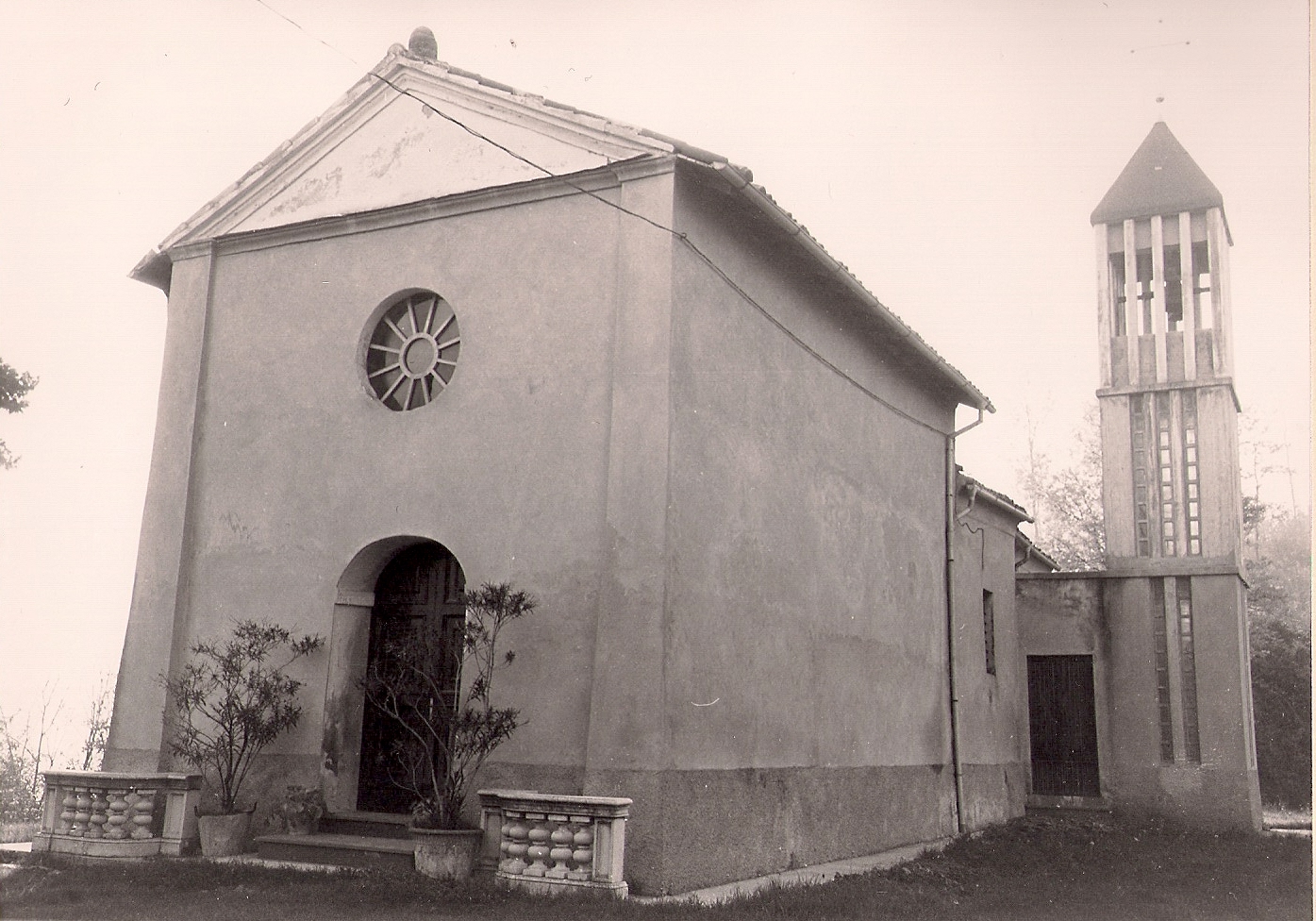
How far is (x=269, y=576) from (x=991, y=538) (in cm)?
1117

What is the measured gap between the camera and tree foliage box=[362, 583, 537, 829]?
8.49m

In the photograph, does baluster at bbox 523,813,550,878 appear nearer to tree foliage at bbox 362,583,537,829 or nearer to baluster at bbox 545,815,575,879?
baluster at bbox 545,815,575,879

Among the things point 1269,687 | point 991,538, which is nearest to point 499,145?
point 991,538

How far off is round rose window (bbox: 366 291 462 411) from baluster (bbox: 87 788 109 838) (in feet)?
13.1

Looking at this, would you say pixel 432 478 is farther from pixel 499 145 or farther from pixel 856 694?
pixel 856 694

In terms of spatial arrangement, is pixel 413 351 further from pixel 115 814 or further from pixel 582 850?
pixel 582 850

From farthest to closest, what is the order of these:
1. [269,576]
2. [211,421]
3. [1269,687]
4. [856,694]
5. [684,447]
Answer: [1269,687] → [856,694] → [211,421] → [269,576] → [684,447]

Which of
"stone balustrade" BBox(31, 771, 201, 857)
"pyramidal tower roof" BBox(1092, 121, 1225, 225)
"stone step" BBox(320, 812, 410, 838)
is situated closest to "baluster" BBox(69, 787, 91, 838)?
"stone balustrade" BBox(31, 771, 201, 857)

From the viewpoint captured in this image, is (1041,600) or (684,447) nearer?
(684,447)

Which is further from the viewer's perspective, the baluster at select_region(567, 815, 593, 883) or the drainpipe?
the drainpipe

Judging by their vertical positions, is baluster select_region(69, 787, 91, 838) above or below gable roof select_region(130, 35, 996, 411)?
below

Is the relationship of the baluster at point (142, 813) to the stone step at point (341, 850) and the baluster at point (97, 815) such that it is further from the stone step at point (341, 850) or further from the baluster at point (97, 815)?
the stone step at point (341, 850)

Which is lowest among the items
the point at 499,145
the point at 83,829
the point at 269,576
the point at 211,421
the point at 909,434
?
the point at 83,829

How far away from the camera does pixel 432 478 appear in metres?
9.79
